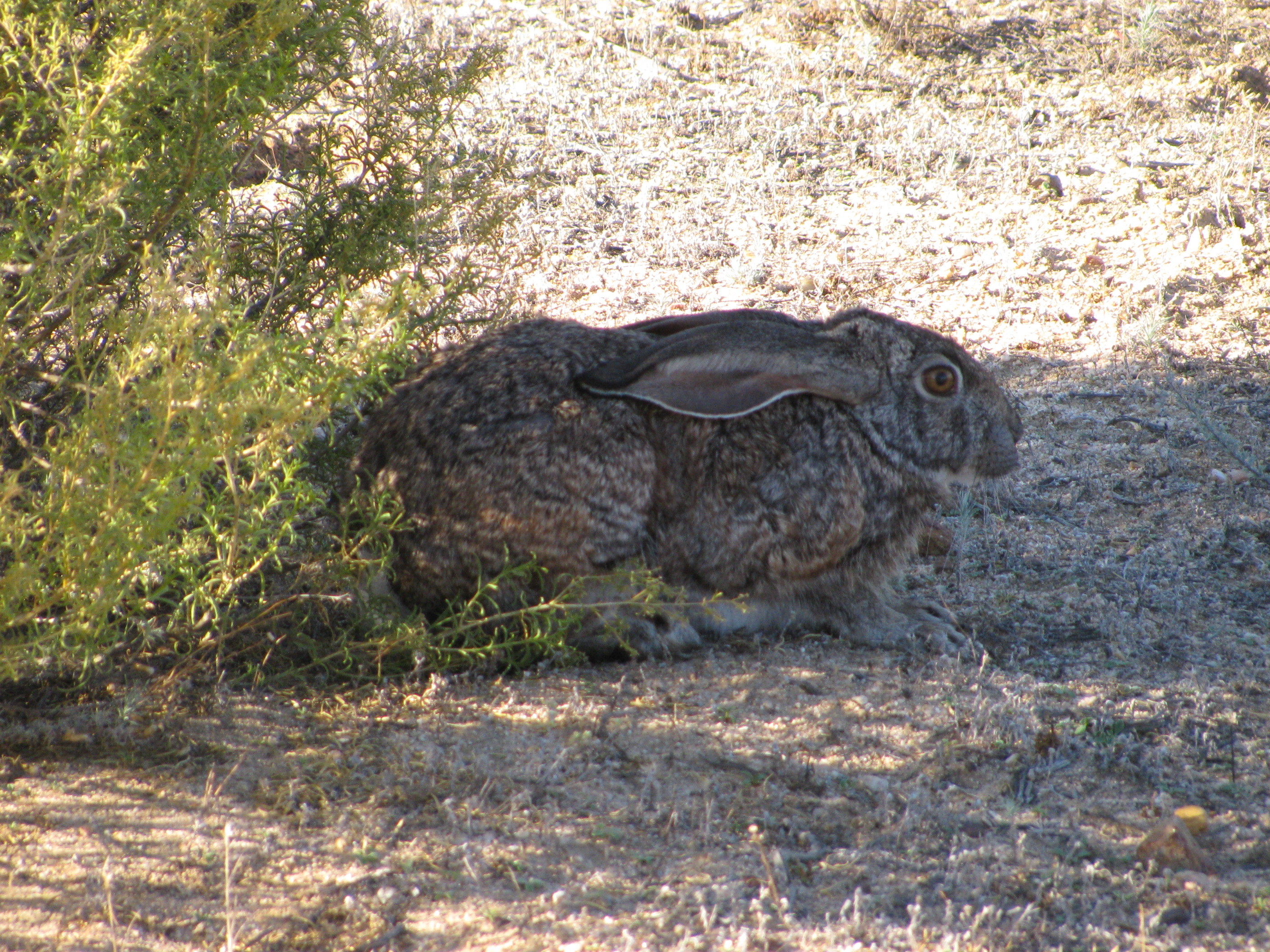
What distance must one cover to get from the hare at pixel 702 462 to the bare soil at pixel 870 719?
0.97ft

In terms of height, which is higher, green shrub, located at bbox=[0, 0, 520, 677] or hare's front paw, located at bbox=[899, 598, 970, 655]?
green shrub, located at bbox=[0, 0, 520, 677]

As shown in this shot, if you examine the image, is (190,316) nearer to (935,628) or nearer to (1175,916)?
(1175,916)

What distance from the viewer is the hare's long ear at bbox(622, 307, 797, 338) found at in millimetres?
5273

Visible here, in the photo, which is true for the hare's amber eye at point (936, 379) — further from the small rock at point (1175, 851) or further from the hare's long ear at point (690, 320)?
the small rock at point (1175, 851)

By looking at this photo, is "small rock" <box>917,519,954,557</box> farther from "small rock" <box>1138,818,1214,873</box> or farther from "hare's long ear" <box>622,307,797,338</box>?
"small rock" <box>1138,818,1214,873</box>

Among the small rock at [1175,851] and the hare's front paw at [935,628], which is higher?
the hare's front paw at [935,628]

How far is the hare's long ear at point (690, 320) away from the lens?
17.3ft

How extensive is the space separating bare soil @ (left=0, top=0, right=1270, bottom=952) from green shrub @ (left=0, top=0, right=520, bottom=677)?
1.88ft

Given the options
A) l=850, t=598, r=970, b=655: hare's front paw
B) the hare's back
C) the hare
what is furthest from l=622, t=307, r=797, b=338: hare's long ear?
l=850, t=598, r=970, b=655: hare's front paw

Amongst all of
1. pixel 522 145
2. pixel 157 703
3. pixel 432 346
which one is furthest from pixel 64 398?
pixel 522 145

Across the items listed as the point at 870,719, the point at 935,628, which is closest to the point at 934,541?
the point at 935,628

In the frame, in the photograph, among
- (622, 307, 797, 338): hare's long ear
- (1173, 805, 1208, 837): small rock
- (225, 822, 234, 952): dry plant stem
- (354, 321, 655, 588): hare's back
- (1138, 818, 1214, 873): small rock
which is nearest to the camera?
(225, 822, 234, 952): dry plant stem

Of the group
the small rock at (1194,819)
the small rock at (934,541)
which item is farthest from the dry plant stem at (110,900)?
the small rock at (934,541)

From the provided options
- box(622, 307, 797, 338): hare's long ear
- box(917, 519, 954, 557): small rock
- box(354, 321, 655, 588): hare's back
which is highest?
box(622, 307, 797, 338): hare's long ear
